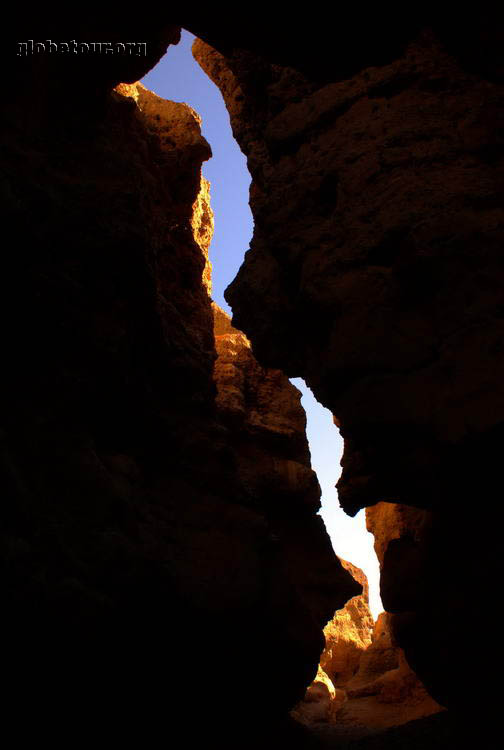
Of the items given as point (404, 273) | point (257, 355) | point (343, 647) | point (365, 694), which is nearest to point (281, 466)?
point (257, 355)

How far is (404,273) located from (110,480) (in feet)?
12.6

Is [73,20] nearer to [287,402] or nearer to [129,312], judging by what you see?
[129,312]

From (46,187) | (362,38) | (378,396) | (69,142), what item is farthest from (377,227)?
(69,142)

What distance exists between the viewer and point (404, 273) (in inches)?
224

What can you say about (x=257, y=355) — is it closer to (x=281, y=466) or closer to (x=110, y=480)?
(x=110, y=480)

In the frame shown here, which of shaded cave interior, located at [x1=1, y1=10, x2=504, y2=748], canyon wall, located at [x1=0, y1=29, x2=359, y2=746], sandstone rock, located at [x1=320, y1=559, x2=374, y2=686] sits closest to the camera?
canyon wall, located at [x1=0, y1=29, x2=359, y2=746]

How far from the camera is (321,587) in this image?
11.2m

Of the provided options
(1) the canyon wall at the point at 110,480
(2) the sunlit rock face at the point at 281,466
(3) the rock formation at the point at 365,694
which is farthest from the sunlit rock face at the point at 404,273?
(3) the rock formation at the point at 365,694

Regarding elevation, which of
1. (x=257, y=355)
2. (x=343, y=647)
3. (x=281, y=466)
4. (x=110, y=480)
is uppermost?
(x=257, y=355)

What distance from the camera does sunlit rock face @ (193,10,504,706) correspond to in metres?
4.90

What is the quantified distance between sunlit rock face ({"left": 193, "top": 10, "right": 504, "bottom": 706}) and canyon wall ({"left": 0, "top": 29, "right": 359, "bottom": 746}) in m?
1.83

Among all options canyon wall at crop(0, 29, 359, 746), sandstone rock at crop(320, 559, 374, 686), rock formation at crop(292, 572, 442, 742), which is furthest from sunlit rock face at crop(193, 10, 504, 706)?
sandstone rock at crop(320, 559, 374, 686)

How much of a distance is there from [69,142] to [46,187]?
62.1 inches

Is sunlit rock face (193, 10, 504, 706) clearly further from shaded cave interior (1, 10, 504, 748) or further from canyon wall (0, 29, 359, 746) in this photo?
canyon wall (0, 29, 359, 746)
